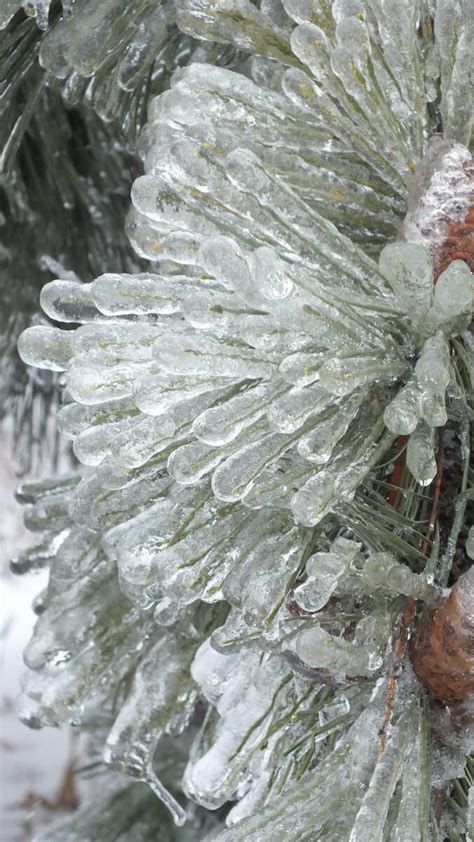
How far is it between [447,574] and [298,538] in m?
0.07

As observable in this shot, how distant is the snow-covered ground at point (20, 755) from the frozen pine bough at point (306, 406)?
8.20 ft

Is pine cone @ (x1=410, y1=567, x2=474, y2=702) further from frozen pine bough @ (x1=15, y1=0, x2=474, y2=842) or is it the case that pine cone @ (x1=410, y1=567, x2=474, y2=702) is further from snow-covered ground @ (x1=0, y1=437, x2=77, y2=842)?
snow-covered ground @ (x1=0, y1=437, x2=77, y2=842)

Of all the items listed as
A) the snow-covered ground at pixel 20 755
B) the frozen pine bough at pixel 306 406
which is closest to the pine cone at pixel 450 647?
the frozen pine bough at pixel 306 406

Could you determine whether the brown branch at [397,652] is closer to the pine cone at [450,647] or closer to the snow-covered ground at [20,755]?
the pine cone at [450,647]

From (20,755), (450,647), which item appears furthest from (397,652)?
(20,755)

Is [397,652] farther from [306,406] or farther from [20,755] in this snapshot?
[20,755]

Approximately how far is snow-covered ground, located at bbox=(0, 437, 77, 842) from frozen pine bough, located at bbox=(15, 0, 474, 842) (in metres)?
2.50

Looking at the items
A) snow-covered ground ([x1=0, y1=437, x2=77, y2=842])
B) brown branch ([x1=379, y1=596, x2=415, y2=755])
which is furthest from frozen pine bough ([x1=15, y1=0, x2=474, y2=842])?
snow-covered ground ([x1=0, y1=437, x2=77, y2=842])

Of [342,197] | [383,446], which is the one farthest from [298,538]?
[342,197]

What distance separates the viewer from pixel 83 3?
1.86ft

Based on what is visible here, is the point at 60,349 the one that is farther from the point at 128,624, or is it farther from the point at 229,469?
the point at 128,624

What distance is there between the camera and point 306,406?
0.40 meters

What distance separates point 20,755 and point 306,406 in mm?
3704

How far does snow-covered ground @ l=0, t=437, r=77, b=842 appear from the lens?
336 centimetres
